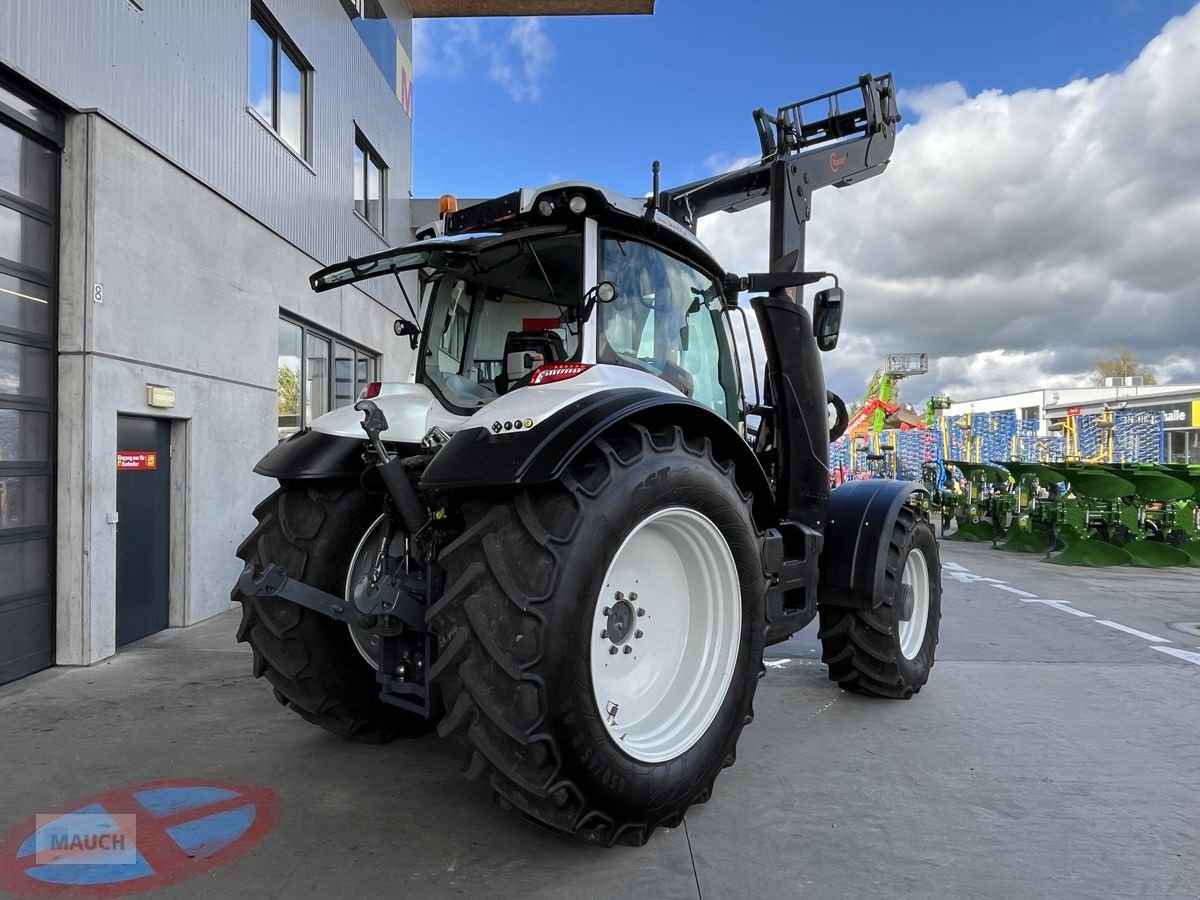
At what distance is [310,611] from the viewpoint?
3541 mm

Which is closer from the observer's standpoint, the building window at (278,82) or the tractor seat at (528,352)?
the tractor seat at (528,352)

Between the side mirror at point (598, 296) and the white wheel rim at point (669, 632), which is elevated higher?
the side mirror at point (598, 296)

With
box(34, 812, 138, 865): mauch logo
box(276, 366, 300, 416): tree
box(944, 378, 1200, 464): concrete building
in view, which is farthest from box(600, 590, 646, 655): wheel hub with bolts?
box(944, 378, 1200, 464): concrete building

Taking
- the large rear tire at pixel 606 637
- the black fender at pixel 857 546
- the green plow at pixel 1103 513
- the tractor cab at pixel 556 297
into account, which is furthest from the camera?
the green plow at pixel 1103 513

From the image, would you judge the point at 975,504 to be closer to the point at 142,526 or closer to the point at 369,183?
the point at 369,183

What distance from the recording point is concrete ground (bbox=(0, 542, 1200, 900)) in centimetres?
276

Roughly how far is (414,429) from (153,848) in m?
1.89

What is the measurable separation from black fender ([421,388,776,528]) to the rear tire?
2.21m

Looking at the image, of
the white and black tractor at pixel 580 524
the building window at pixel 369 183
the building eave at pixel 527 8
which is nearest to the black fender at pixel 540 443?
the white and black tractor at pixel 580 524

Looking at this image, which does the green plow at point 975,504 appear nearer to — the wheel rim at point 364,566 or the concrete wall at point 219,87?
the concrete wall at point 219,87

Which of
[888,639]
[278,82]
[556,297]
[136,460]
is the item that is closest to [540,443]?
[556,297]

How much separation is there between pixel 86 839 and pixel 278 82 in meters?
8.43

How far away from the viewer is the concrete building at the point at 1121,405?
37562 mm

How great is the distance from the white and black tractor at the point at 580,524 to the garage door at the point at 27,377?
2.89 m
